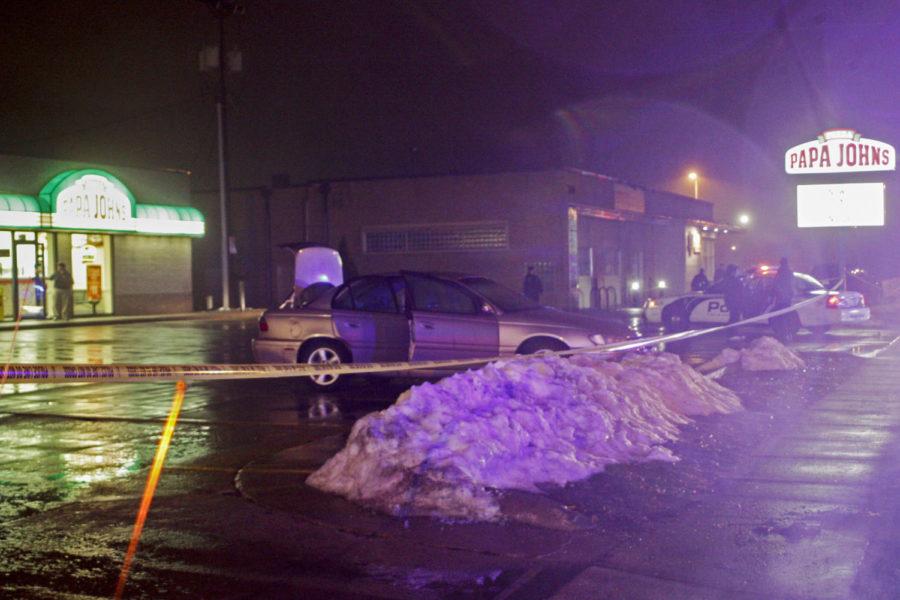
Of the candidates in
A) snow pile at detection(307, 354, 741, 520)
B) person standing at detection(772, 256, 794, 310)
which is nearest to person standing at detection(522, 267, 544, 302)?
person standing at detection(772, 256, 794, 310)

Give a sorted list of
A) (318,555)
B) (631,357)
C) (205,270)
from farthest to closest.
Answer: (205,270), (631,357), (318,555)

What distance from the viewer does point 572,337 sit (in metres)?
12.8

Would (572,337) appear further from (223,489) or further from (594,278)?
(594,278)

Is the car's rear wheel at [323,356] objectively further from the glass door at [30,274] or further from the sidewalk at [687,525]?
the glass door at [30,274]

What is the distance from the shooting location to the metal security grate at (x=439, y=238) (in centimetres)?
3625

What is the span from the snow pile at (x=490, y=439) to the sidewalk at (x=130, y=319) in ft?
76.1

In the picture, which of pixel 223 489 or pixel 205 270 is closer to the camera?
pixel 223 489

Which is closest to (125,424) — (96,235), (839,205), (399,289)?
(399,289)

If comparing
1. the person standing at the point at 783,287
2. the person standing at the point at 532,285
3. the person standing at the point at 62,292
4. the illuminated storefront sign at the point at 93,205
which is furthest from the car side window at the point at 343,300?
the illuminated storefront sign at the point at 93,205

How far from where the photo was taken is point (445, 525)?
665 cm

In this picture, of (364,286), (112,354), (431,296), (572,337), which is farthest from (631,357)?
(112,354)

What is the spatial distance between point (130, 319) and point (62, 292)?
231 cm

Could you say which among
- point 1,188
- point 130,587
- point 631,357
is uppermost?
point 1,188

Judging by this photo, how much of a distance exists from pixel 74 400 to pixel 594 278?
27276mm
